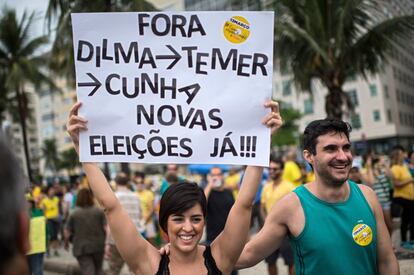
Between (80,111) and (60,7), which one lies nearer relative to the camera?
(80,111)

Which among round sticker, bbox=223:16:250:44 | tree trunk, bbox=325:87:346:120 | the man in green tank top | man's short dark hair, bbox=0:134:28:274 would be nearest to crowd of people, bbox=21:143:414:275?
tree trunk, bbox=325:87:346:120

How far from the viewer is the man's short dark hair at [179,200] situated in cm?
262

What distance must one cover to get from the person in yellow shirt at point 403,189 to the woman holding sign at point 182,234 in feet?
23.9

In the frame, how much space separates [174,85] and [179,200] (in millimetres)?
712

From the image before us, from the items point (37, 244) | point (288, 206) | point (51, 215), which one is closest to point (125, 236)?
point (288, 206)

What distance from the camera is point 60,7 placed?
1493 cm

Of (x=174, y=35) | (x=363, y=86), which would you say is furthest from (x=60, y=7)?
(x=363, y=86)

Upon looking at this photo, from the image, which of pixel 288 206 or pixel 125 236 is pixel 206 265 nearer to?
pixel 125 236

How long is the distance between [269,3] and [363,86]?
145 feet

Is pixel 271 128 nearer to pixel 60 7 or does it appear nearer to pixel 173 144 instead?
pixel 173 144

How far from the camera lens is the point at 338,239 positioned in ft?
9.52

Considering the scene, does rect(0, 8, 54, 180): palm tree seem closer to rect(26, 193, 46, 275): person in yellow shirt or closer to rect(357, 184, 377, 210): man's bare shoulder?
rect(26, 193, 46, 275): person in yellow shirt

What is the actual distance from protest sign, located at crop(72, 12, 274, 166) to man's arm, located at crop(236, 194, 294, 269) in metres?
0.47

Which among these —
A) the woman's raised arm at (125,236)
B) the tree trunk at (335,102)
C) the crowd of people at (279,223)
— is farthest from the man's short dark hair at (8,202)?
the tree trunk at (335,102)
